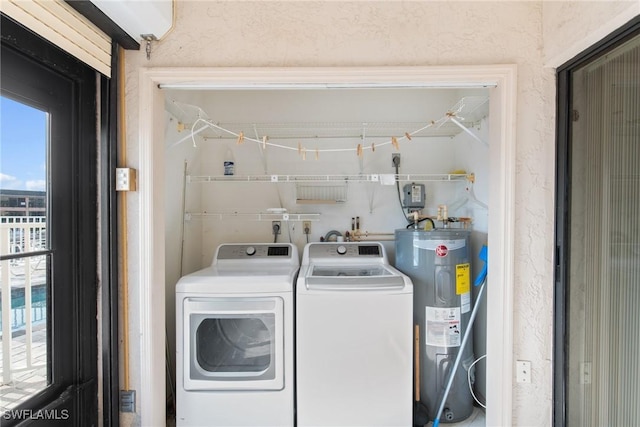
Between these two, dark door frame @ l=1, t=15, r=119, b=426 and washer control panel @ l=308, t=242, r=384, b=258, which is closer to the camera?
dark door frame @ l=1, t=15, r=119, b=426

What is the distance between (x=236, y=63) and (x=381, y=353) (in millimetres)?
1705

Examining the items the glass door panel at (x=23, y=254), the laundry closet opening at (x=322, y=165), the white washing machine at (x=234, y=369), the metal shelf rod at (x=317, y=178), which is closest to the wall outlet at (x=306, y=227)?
the laundry closet opening at (x=322, y=165)

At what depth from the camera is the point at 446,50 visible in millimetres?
1331

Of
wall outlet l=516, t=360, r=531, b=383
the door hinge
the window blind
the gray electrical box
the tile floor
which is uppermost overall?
the window blind

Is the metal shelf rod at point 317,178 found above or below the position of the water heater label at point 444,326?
above

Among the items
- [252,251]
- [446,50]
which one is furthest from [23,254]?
[446,50]

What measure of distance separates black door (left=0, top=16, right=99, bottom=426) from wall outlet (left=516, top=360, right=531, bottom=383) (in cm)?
202

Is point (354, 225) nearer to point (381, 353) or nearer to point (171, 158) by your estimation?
point (381, 353)

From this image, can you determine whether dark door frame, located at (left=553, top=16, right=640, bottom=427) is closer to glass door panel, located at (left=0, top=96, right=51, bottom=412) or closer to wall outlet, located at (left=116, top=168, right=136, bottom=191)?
wall outlet, located at (left=116, top=168, right=136, bottom=191)

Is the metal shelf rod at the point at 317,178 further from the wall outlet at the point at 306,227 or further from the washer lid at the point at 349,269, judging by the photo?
the washer lid at the point at 349,269

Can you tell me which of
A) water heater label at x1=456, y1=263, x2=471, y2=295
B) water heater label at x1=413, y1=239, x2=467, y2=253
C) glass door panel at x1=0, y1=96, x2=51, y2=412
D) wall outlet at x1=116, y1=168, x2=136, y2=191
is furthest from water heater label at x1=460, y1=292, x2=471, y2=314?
glass door panel at x1=0, y1=96, x2=51, y2=412

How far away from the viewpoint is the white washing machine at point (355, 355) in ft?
5.16

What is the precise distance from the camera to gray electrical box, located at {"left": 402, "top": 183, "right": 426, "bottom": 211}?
2300mm

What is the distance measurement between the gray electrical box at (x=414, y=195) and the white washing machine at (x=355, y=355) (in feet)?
3.05
